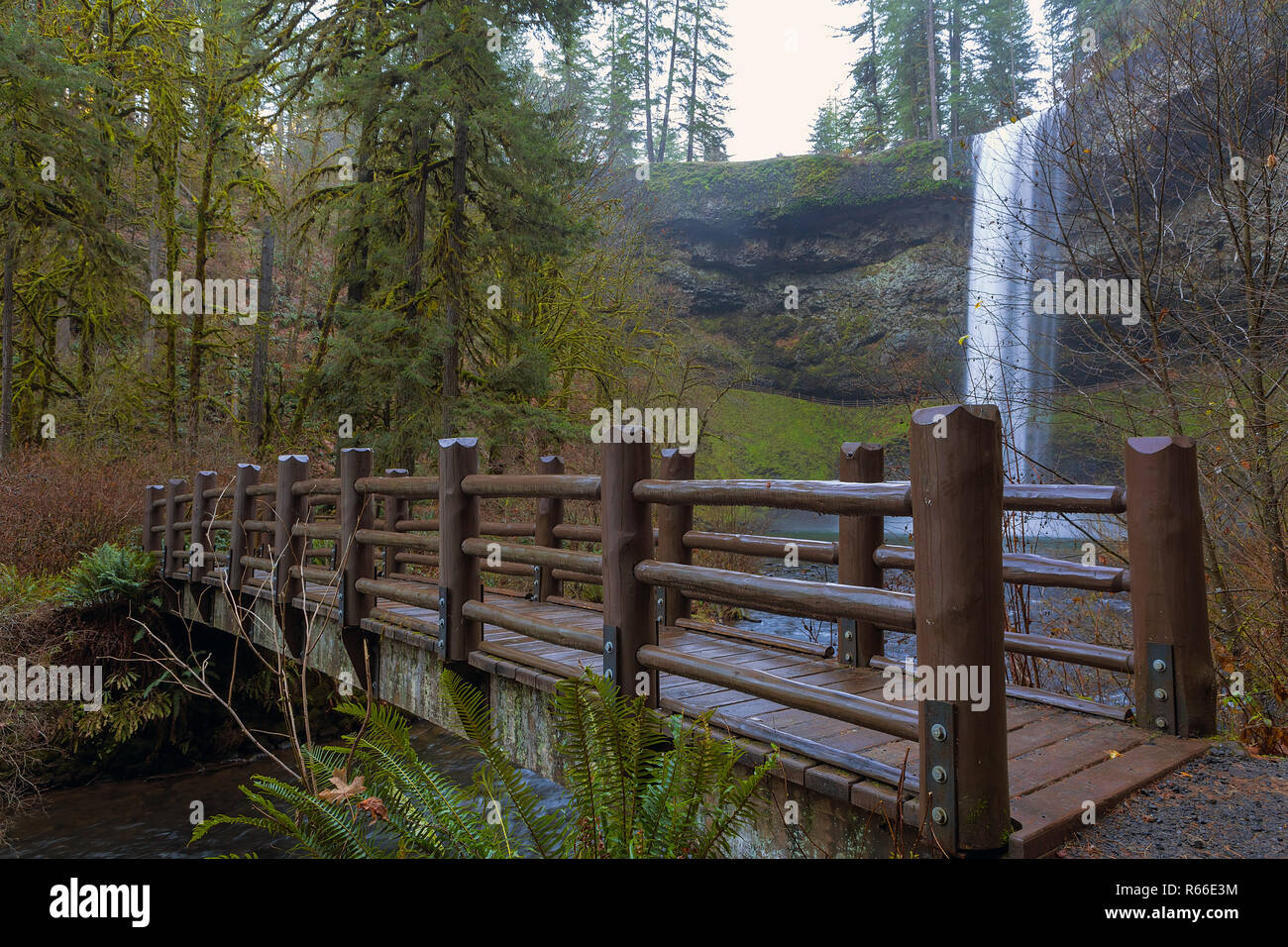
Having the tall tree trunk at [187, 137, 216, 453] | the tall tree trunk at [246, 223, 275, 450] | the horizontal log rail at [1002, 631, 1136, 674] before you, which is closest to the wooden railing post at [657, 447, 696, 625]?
the horizontal log rail at [1002, 631, 1136, 674]

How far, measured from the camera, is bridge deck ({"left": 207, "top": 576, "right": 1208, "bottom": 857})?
250 centimetres

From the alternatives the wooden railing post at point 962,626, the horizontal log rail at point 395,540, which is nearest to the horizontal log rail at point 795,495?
the wooden railing post at point 962,626

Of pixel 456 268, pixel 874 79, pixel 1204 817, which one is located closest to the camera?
pixel 1204 817

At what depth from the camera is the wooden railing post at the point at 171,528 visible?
10.0 meters

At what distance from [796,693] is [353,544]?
13.8ft

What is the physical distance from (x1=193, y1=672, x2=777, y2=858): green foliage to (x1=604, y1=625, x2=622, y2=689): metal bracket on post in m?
0.89

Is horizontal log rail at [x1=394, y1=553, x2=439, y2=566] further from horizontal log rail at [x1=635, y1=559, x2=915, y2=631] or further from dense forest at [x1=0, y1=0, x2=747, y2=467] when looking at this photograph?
horizontal log rail at [x1=635, y1=559, x2=915, y2=631]

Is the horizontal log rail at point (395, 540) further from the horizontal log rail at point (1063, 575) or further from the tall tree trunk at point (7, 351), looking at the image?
the tall tree trunk at point (7, 351)

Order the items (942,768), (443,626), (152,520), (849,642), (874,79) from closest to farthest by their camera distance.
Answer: (942,768)
(849,642)
(443,626)
(152,520)
(874,79)

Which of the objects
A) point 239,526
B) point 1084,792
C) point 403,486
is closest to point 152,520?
point 239,526

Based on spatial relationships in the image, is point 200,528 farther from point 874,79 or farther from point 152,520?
point 874,79

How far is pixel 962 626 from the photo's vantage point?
2.31 m

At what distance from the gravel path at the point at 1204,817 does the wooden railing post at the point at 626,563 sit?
181cm

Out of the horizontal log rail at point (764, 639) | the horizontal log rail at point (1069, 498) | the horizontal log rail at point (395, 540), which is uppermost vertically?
the horizontal log rail at point (1069, 498)
